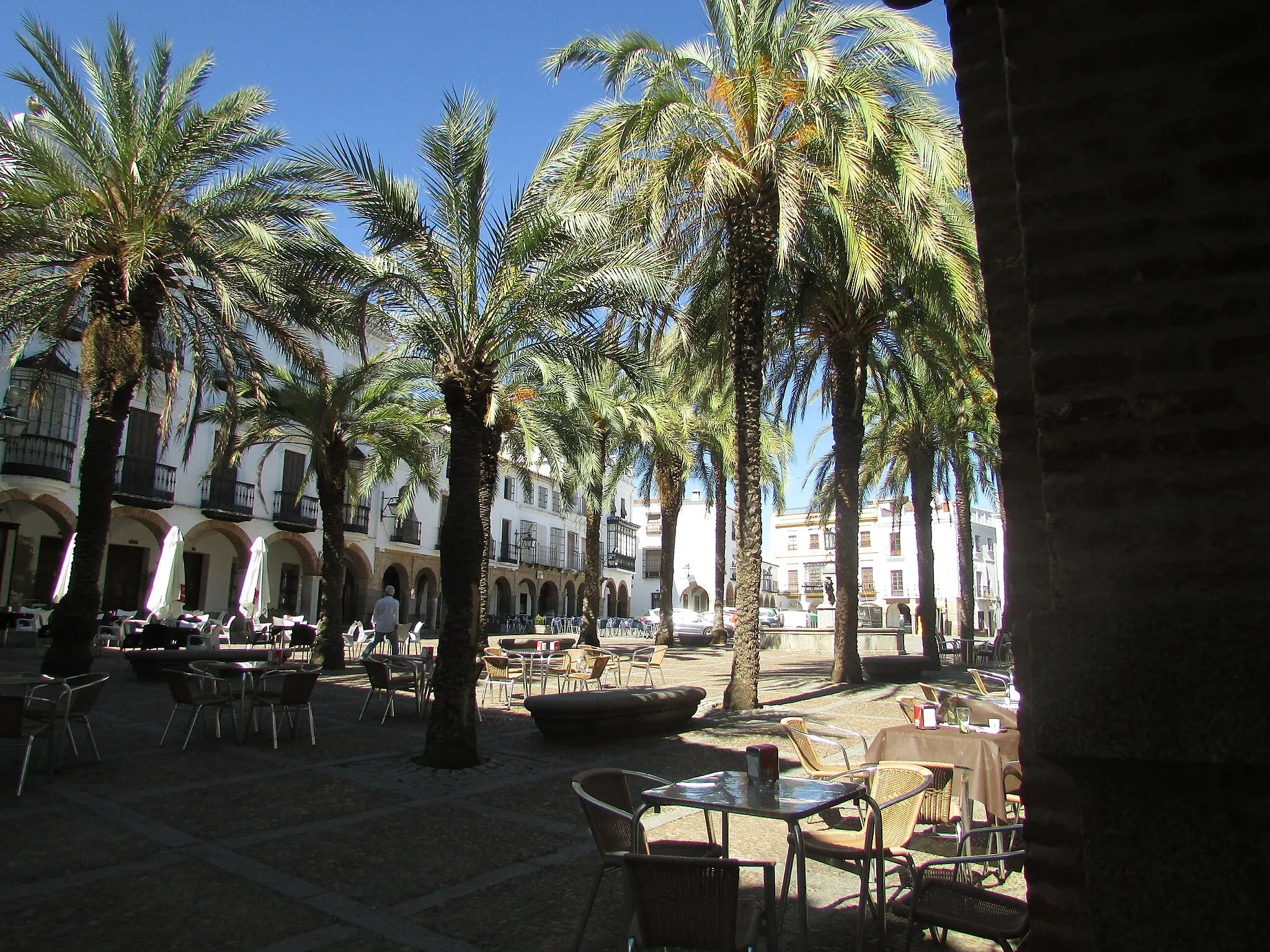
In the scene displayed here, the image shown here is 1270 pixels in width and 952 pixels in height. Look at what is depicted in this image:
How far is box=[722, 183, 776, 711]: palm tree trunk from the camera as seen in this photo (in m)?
11.7

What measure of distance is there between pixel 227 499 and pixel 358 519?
20.6ft

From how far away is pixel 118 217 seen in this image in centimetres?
1062

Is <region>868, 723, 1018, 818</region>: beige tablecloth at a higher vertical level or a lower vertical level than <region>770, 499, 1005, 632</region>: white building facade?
lower

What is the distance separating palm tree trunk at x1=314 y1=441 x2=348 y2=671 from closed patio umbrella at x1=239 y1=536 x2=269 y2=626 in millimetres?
3880

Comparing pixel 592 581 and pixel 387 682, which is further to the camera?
pixel 592 581

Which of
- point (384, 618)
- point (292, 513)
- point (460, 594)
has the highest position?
point (292, 513)

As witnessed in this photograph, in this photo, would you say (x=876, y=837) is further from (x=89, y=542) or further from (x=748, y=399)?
(x=89, y=542)

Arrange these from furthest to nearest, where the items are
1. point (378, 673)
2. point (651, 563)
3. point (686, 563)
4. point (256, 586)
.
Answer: point (651, 563), point (686, 563), point (256, 586), point (378, 673)

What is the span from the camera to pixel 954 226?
11.3m

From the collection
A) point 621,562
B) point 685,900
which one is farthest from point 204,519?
point 621,562

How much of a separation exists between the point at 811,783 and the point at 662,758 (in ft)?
14.4

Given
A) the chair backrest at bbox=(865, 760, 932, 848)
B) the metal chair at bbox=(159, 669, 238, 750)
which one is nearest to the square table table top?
the chair backrest at bbox=(865, 760, 932, 848)

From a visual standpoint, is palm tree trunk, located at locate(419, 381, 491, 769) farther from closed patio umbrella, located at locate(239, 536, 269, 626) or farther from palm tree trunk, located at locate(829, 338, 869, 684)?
closed patio umbrella, located at locate(239, 536, 269, 626)

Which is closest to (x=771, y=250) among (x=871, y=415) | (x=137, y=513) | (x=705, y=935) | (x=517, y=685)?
(x=517, y=685)
